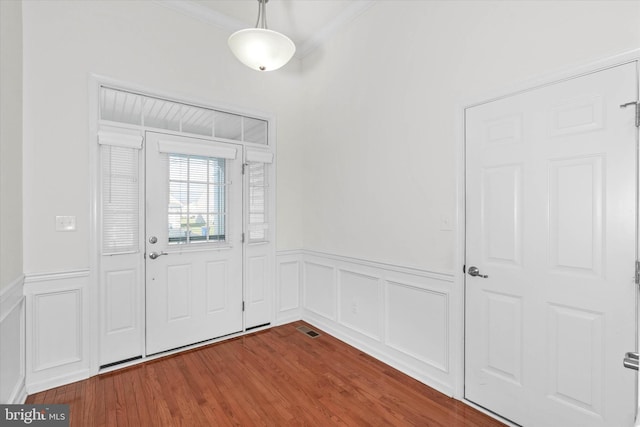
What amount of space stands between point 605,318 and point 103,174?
3.61m

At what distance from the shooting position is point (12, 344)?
6.82 ft

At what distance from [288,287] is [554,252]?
2738 millimetres

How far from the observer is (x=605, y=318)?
1.64m

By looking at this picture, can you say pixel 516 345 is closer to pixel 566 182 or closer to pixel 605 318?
pixel 605 318

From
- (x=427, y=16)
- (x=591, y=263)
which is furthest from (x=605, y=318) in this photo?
(x=427, y=16)

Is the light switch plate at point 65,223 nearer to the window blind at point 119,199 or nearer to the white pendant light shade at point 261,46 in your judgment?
the window blind at point 119,199

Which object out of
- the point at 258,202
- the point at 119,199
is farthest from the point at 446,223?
the point at 119,199

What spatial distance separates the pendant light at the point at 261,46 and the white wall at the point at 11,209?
144 centimetres

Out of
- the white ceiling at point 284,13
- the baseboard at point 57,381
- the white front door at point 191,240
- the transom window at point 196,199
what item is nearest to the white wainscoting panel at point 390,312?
the white front door at point 191,240

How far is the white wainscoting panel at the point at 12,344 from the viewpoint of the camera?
1.90m

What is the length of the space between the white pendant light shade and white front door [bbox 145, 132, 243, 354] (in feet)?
3.81

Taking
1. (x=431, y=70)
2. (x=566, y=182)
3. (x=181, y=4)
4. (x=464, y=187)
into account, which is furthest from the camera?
(x=181, y=4)

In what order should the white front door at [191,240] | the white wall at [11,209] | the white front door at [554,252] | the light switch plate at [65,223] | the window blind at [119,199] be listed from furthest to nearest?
the white front door at [191,240] → the window blind at [119,199] → the light switch plate at [65,223] → the white wall at [11,209] → the white front door at [554,252]

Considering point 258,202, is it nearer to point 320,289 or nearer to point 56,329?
point 320,289
